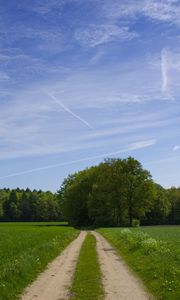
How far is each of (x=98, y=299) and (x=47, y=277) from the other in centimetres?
661

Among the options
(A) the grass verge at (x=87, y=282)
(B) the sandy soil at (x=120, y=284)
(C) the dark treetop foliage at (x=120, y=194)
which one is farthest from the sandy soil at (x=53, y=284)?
(C) the dark treetop foliage at (x=120, y=194)

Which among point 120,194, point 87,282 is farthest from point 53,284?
point 120,194

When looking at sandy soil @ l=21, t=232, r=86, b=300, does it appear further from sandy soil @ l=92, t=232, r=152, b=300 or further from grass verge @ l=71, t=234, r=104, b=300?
sandy soil @ l=92, t=232, r=152, b=300

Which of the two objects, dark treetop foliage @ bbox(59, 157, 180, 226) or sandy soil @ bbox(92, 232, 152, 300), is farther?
dark treetop foliage @ bbox(59, 157, 180, 226)

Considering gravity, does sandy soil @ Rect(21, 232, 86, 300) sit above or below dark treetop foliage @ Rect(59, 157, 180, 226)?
below

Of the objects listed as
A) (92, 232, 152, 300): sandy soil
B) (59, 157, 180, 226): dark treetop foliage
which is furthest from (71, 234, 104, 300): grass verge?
(59, 157, 180, 226): dark treetop foliage

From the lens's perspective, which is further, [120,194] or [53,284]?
[120,194]

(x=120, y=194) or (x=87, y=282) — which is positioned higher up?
(x=120, y=194)

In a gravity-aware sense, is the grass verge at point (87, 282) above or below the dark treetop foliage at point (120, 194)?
below

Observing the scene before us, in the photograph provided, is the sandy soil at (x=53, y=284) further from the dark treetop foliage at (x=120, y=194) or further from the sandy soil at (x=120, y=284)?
the dark treetop foliage at (x=120, y=194)

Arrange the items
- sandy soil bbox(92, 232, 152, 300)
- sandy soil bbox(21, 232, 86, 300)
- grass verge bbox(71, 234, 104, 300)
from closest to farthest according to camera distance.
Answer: sandy soil bbox(92, 232, 152, 300) → grass verge bbox(71, 234, 104, 300) → sandy soil bbox(21, 232, 86, 300)

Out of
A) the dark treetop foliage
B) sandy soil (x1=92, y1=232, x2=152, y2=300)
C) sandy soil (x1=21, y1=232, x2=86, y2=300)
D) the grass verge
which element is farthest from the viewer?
the dark treetop foliage

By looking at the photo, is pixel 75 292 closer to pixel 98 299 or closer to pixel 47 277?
pixel 98 299

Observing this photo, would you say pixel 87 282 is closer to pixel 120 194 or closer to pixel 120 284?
pixel 120 284
